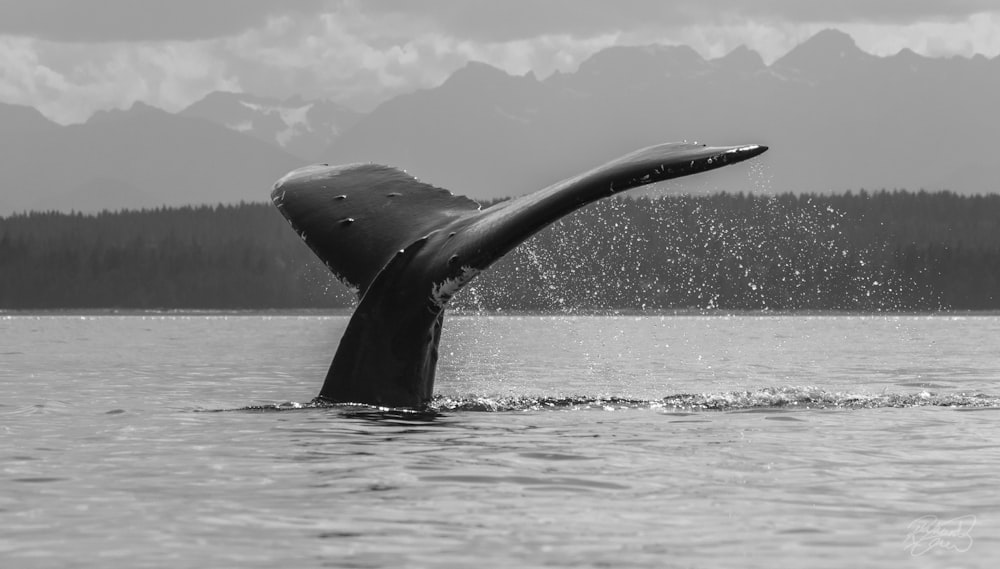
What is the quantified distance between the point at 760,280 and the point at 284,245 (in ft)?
129

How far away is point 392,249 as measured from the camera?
10031 millimetres

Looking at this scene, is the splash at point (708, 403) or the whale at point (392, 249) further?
the splash at point (708, 403)

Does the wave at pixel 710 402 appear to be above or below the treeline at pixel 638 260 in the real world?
below

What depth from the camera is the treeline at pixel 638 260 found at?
113 meters

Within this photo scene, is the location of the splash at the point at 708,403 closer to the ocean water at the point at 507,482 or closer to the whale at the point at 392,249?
the ocean water at the point at 507,482

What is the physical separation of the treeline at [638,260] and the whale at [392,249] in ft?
308

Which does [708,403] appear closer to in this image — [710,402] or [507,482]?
[710,402]

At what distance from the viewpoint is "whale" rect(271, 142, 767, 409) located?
9.31 m

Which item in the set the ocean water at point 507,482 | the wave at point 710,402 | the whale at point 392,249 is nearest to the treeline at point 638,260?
the wave at point 710,402

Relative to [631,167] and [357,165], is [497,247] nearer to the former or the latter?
[631,167]

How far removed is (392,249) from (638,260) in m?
110

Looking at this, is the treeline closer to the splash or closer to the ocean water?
the splash

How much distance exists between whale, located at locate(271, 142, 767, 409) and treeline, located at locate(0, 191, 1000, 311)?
94.0 m

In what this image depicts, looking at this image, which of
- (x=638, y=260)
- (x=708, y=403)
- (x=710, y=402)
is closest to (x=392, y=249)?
(x=708, y=403)
